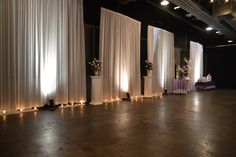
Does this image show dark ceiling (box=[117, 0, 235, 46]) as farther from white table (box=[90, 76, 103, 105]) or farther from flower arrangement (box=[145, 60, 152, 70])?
white table (box=[90, 76, 103, 105])

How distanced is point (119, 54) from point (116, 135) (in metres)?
4.76

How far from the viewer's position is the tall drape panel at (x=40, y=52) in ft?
16.5

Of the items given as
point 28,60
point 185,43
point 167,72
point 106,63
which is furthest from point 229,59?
point 28,60

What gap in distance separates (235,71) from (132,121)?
14.1 m

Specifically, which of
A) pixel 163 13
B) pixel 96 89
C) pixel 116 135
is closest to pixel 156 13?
pixel 163 13

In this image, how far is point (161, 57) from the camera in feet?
34.0

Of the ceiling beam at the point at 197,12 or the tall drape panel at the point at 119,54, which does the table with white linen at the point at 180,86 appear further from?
the ceiling beam at the point at 197,12

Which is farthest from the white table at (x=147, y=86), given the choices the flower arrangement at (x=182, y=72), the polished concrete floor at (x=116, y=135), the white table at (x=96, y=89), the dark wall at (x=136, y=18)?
the polished concrete floor at (x=116, y=135)

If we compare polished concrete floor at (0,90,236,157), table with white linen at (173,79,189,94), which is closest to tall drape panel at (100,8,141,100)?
polished concrete floor at (0,90,236,157)

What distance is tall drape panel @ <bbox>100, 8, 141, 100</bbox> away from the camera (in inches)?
287

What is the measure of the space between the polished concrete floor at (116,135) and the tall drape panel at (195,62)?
9.15 m

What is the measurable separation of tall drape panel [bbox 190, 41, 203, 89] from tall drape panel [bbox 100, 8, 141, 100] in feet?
20.6

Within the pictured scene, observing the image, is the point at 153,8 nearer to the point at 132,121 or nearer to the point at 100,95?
the point at 100,95

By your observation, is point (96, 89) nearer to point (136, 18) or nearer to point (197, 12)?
point (136, 18)
